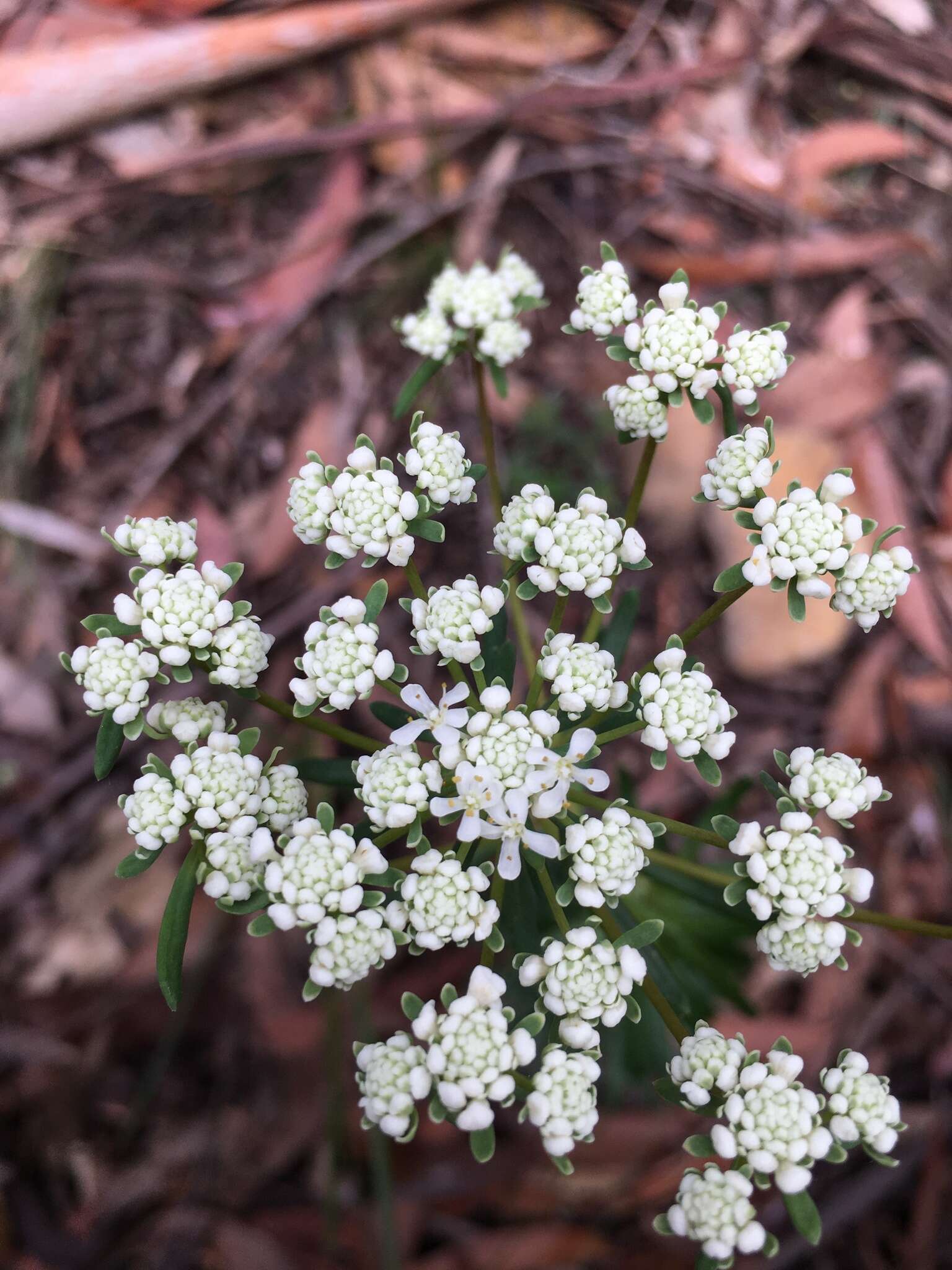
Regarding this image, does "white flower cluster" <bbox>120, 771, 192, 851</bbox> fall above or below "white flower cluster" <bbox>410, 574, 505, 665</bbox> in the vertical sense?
below

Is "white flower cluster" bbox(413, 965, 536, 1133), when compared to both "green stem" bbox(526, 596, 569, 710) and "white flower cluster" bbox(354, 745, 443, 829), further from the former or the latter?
"green stem" bbox(526, 596, 569, 710)

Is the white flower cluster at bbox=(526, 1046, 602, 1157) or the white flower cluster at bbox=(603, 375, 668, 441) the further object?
the white flower cluster at bbox=(603, 375, 668, 441)

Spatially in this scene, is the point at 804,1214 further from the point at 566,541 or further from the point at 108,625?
the point at 108,625

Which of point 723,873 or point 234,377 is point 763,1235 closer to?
point 723,873

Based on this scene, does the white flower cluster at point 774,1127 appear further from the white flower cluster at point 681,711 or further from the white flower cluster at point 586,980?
the white flower cluster at point 681,711

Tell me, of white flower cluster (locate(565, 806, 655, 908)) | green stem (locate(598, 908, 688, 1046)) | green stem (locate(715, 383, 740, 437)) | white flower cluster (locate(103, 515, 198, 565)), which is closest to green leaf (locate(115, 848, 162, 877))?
white flower cluster (locate(103, 515, 198, 565))

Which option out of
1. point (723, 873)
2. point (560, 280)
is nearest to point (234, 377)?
point (560, 280)
